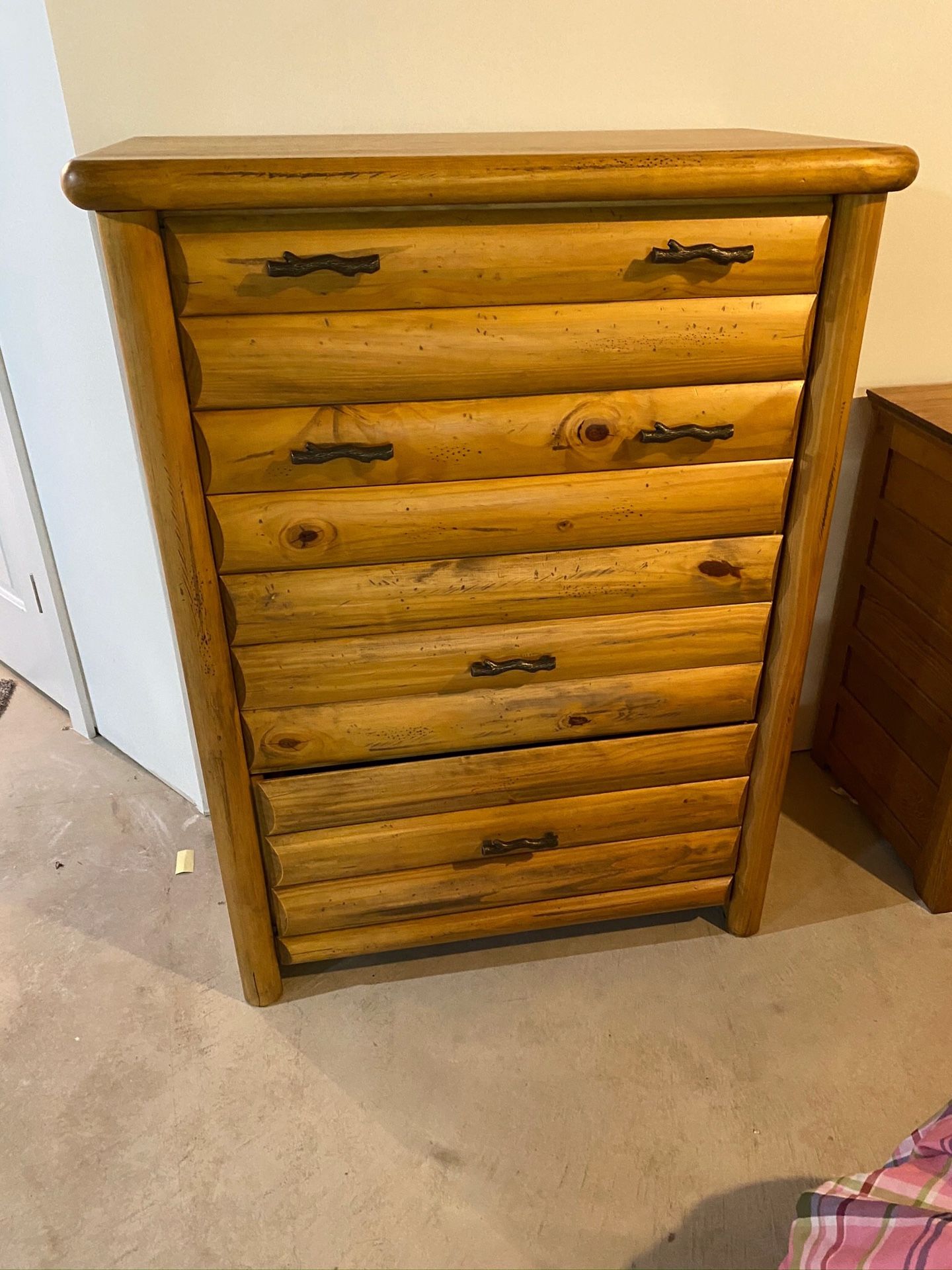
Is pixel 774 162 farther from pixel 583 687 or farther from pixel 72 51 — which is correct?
pixel 72 51

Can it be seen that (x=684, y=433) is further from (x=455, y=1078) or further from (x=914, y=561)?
(x=455, y=1078)

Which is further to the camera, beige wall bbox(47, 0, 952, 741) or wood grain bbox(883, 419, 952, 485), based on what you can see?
wood grain bbox(883, 419, 952, 485)

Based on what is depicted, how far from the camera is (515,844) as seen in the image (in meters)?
1.45

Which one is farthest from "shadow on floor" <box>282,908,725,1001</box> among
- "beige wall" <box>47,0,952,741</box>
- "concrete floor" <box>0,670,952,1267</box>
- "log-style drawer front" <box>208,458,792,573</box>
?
"beige wall" <box>47,0,952,741</box>

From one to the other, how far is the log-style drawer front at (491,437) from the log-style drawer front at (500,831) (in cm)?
52

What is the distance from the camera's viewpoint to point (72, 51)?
1.28 metres

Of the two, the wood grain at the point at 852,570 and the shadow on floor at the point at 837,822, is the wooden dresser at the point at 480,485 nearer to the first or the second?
the shadow on floor at the point at 837,822

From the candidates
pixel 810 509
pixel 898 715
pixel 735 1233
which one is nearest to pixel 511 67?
pixel 810 509

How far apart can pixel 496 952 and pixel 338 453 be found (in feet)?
3.06

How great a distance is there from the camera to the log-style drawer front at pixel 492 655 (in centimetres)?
126

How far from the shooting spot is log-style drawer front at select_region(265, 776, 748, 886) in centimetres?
140

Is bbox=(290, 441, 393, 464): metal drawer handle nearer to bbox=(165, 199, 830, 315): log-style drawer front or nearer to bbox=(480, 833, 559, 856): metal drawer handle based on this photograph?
bbox=(165, 199, 830, 315): log-style drawer front

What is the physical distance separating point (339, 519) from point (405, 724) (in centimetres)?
32

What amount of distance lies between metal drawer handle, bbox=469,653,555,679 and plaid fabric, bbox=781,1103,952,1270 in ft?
2.25
